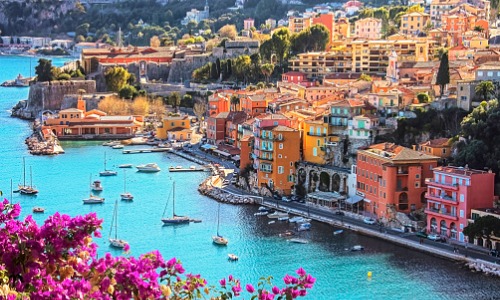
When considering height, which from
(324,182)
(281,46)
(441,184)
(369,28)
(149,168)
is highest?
(369,28)

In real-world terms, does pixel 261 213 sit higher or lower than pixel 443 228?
lower

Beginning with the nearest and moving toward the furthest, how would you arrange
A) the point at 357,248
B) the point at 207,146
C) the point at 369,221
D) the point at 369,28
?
1. the point at 357,248
2. the point at 369,221
3. the point at 207,146
4. the point at 369,28

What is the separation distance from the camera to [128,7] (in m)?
76.8

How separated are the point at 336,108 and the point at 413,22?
63.2ft

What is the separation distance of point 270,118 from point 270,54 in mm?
15768

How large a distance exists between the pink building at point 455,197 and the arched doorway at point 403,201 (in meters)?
0.87

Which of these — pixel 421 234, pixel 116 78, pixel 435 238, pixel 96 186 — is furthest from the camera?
pixel 116 78

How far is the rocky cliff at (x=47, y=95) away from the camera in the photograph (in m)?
39.4

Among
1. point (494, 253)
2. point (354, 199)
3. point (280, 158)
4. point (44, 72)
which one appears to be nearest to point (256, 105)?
point (280, 158)

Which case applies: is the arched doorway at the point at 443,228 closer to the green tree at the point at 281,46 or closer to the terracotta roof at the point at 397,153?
the terracotta roof at the point at 397,153

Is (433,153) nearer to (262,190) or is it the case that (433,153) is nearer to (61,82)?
(262,190)

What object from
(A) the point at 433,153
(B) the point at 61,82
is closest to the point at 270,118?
(A) the point at 433,153

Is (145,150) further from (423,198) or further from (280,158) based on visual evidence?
(423,198)

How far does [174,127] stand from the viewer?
3162 centimetres
